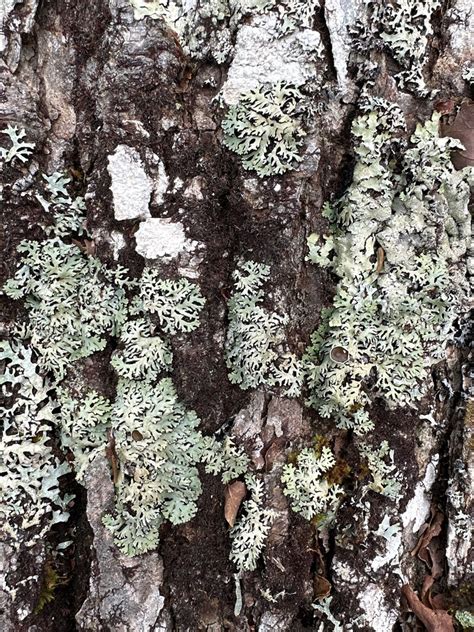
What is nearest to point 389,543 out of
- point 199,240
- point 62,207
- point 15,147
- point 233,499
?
point 233,499

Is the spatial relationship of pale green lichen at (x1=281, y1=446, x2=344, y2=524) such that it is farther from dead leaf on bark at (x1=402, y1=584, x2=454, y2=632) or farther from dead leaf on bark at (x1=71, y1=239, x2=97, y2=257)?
dead leaf on bark at (x1=71, y1=239, x2=97, y2=257)

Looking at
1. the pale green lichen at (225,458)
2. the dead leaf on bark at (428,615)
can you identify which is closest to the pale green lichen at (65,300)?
the pale green lichen at (225,458)

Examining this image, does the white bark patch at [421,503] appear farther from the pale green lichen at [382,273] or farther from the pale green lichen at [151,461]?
the pale green lichen at [151,461]

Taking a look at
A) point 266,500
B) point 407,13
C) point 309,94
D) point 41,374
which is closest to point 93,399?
point 41,374

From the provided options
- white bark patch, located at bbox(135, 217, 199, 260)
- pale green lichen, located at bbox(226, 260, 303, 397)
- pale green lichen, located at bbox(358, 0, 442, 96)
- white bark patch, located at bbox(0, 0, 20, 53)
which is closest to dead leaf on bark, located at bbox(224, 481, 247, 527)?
pale green lichen, located at bbox(226, 260, 303, 397)

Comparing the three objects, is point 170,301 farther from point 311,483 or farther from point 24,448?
point 311,483

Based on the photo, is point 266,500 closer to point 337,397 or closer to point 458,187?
point 337,397
